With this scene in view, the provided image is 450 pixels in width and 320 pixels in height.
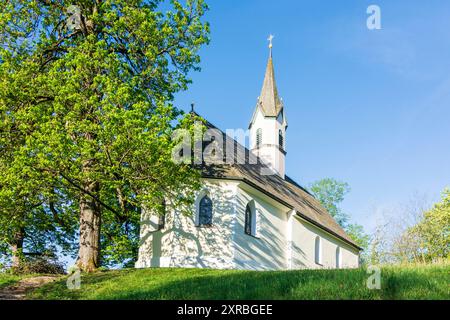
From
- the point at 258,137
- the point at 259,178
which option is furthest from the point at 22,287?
the point at 258,137

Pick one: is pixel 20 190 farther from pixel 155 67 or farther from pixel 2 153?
pixel 155 67

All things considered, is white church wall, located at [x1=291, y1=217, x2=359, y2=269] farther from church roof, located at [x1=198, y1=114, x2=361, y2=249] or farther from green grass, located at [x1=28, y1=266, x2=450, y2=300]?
green grass, located at [x1=28, y1=266, x2=450, y2=300]

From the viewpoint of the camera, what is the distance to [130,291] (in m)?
14.1

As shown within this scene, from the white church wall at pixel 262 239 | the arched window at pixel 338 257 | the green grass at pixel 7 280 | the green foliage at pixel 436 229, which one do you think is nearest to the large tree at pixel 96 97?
the green grass at pixel 7 280

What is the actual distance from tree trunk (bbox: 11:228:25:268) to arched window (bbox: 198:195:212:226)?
8680mm

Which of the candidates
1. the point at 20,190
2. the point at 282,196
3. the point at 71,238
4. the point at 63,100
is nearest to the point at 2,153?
the point at 20,190

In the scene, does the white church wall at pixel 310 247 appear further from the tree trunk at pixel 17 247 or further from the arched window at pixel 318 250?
the tree trunk at pixel 17 247

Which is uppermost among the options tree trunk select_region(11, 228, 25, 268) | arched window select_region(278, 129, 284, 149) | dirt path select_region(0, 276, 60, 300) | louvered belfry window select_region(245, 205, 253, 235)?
arched window select_region(278, 129, 284, 149)

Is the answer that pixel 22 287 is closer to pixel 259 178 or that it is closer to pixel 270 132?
pixel 259 178

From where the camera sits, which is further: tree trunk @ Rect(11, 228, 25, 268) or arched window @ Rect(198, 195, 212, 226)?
arched window @ Rect(198, 195, 212, 226)

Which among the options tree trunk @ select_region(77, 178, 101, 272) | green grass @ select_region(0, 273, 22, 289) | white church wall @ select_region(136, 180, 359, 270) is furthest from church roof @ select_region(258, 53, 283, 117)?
green grass @ select_region(0, 273, 22, 289)

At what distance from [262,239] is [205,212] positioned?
3.74m

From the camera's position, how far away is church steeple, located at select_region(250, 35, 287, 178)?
3612cm

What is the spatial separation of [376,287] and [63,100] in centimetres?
1279
